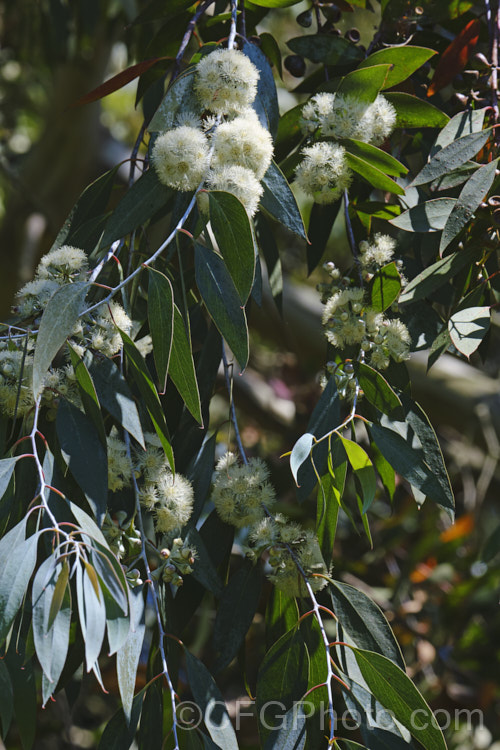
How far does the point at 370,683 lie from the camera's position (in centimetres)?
73

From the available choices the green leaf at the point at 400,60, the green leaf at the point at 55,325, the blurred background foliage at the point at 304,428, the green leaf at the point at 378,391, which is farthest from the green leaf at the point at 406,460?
the blurred background foliage at the point at 304,428

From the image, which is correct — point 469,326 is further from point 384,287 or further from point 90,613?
point 90,613

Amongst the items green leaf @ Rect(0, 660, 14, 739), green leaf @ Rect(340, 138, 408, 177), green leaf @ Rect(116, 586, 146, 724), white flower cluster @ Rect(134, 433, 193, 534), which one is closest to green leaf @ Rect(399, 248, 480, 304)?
green leaf @ Rect(340, 138, 408, 177)

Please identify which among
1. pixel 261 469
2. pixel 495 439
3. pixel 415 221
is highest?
pixel 415 221

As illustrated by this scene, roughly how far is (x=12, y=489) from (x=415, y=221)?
532 millimetres

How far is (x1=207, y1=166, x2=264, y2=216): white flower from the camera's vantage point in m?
0.72

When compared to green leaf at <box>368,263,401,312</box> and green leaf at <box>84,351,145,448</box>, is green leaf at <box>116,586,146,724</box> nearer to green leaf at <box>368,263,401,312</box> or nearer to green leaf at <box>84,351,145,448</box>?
green leaf at <box>84,351,145,448</box>

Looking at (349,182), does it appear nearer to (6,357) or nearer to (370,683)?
(6,357)

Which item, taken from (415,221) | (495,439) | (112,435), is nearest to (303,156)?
(415,221)

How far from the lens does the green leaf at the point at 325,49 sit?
39.8 inches

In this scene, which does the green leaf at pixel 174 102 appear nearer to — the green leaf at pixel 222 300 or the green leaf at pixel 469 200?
the green leaf at pixel 222 300

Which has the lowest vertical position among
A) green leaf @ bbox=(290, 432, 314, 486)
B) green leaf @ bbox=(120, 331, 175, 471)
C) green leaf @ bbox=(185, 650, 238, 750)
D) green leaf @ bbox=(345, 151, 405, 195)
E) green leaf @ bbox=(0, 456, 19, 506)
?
green leaf @ bbox=(185, 650, 238, 750)

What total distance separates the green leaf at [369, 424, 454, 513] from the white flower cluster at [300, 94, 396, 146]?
36 cm

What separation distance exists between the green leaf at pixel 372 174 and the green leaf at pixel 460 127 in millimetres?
96
